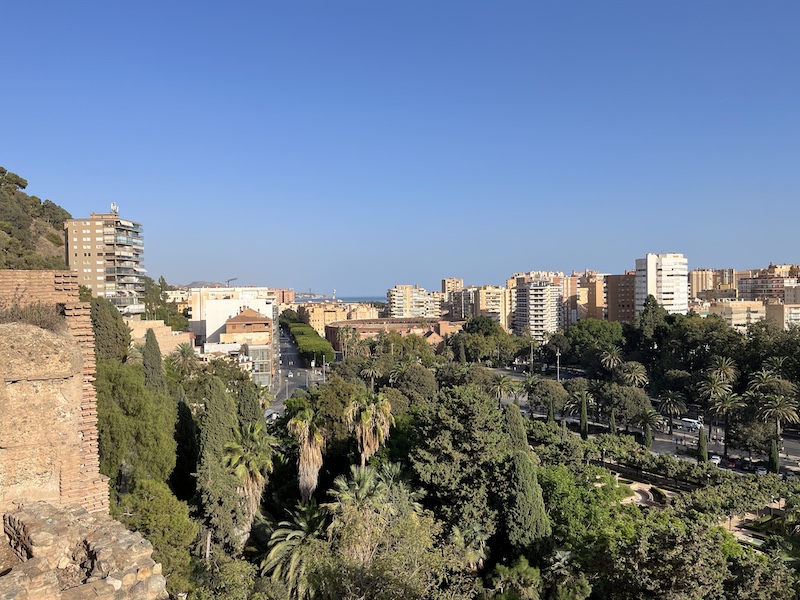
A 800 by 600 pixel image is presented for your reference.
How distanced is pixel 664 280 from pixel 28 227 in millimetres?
94580

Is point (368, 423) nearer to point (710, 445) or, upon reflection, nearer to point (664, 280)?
point (710, 445)

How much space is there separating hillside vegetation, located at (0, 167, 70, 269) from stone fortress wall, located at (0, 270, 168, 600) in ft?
123

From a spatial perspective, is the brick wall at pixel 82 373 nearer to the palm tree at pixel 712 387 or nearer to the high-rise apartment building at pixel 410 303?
the palm tree at pixel 712 387

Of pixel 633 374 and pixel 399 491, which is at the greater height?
pixel 399 491

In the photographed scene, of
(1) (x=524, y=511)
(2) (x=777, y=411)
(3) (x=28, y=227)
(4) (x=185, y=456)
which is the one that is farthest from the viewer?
(3) (x=28, y=227)

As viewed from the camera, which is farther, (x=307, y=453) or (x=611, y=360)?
(x=611, y=360)

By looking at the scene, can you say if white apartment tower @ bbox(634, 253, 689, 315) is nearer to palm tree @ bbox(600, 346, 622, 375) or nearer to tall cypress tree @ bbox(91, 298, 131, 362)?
palm tree @ bbox(600, 346, 622, 375)

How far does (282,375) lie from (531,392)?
122 ft

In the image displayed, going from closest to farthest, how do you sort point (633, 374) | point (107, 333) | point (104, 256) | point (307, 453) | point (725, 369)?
point (307, 453) < point (107, 333) < point (725, 369) < point (633, 374) < point (104, 256)

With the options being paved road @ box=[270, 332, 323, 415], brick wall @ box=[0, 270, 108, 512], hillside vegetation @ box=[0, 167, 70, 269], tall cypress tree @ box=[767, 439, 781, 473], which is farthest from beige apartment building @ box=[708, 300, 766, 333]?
brick wall @ box=[0, 270, 108, 512]

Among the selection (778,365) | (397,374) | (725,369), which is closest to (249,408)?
(397,374)

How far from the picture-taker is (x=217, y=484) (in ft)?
55.5

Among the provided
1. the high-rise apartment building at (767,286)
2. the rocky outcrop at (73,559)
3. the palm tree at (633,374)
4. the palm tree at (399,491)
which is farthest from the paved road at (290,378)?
the high-rise apartment building at (767,286)

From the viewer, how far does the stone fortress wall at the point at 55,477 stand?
675 cm
